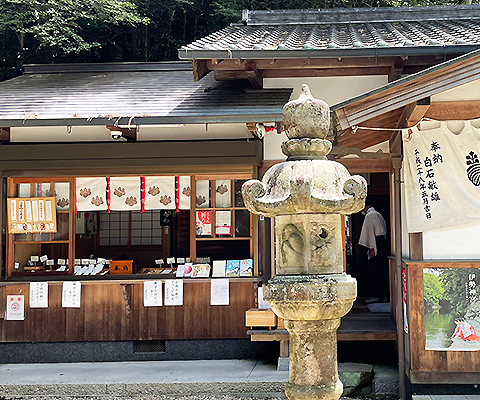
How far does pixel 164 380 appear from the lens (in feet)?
26.2

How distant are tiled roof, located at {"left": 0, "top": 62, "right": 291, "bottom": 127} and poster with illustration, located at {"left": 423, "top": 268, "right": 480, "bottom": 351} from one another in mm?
2985

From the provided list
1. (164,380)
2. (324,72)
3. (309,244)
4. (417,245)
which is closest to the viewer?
(309,244)

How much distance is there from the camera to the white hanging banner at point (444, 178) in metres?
6.96

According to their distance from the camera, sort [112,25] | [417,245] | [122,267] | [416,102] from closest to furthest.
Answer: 1. [416,102]
2. [417,245]
3. [122,267]
4. [112,25]

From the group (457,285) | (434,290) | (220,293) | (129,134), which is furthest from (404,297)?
(129,134)

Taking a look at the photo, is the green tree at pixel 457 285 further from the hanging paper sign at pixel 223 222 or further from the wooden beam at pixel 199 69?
the wooden beam at pixel 199 69

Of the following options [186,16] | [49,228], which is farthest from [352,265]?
[186,16]

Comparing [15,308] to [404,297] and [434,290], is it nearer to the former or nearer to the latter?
[404,297]

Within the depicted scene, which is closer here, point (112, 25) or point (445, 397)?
point (445, 397)

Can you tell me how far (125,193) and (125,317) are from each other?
81.6 inches

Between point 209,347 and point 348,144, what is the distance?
3974 millimetres

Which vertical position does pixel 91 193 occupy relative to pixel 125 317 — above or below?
above

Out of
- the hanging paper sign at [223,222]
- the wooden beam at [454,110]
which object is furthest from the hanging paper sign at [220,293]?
the wooden beam at [454,110]

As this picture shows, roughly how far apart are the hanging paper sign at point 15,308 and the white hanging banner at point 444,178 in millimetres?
6330
